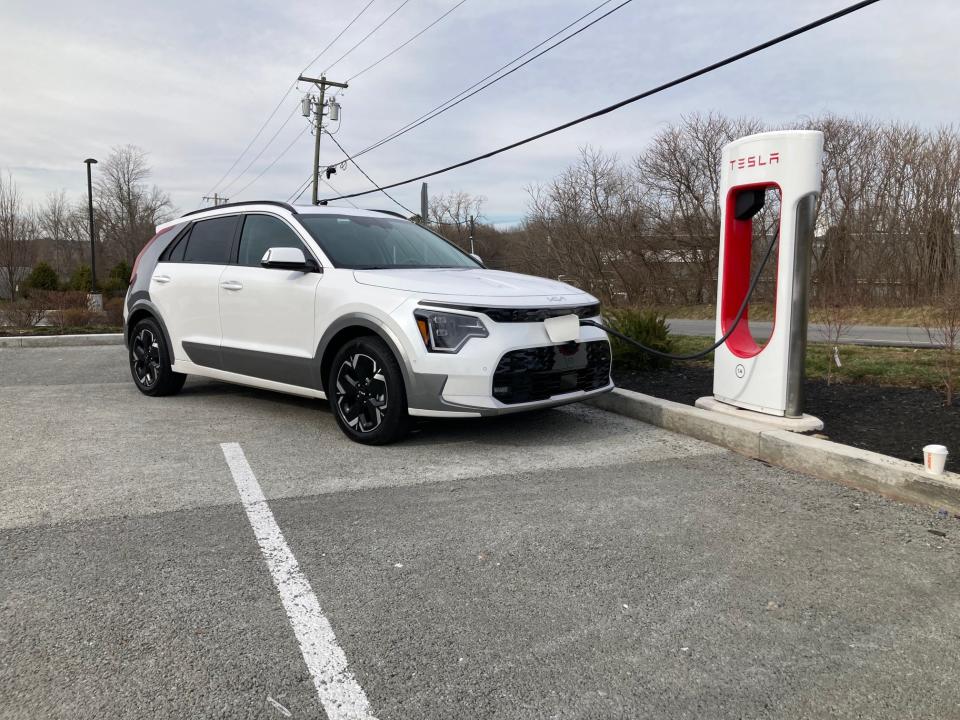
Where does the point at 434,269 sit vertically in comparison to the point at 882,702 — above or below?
above

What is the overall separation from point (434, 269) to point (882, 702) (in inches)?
170

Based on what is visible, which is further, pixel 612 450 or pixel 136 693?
pixel 612 450

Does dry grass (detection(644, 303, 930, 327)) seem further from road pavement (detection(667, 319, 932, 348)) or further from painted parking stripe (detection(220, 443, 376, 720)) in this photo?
painted parking stripe (detection(220, 443, 376, 720))

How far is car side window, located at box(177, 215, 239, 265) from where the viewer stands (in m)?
6.48

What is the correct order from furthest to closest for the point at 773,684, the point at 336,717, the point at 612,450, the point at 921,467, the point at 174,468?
the point at 612,450 → the point at 174,468 → the point at 921,467 → the point at 773,684 → the point at 336,717

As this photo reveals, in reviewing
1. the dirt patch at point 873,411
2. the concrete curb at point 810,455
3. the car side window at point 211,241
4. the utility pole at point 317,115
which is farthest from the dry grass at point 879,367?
the utility pole at point 317,115

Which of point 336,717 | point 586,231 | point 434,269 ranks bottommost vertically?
point 336,717

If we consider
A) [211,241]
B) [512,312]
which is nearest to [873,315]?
[512,312]

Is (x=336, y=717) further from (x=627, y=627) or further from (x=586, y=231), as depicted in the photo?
(x=586, y=231)

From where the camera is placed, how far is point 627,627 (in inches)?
103

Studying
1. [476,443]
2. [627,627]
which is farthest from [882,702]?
[476,443]

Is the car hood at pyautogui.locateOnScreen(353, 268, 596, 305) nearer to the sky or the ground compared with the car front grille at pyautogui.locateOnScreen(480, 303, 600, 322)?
nearer to the sky

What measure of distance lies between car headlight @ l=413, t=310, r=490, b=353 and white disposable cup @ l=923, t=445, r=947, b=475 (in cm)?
263

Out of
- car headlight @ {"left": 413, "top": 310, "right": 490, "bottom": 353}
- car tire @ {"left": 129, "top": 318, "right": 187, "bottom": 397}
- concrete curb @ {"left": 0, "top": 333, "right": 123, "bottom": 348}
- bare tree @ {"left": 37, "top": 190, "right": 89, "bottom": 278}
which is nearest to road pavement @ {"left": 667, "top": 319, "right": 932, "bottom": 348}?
car headlight @ {"left": 413, "top": 310, "right": 490, "bottom": 353}
